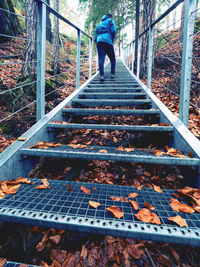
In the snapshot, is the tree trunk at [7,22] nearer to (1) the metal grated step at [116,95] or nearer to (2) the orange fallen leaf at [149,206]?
(1) the metal grated step at [116,95]

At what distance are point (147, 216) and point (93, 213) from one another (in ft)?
1.04

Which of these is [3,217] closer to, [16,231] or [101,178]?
[16,231]

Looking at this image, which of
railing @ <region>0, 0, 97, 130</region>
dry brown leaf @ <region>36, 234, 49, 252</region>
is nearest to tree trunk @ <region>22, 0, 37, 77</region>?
Result: railing @ <region>0, 0, 97, 130</region>

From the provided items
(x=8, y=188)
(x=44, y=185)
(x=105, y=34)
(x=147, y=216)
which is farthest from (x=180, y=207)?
(x=105, y=34)

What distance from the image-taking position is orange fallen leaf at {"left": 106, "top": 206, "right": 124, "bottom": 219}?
1001mm

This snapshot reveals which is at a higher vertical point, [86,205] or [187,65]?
[187,65]

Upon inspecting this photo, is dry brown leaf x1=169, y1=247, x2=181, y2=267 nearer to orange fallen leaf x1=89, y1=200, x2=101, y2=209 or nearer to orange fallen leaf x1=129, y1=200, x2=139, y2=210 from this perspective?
orange fallen leaf x1=129, y1=200, x2=139, y2=210

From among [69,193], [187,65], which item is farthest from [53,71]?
[69,193]

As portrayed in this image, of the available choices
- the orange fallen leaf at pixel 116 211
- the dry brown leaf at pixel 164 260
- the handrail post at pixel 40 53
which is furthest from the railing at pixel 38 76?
the dry brown leaf at pixel 164 260

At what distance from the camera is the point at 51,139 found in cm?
226

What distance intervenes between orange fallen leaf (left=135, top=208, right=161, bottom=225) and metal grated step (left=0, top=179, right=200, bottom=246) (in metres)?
0.02

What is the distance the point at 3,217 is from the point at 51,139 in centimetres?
133

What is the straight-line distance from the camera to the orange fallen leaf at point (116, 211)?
1001 millimetres

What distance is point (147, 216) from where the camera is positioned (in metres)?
0.99
